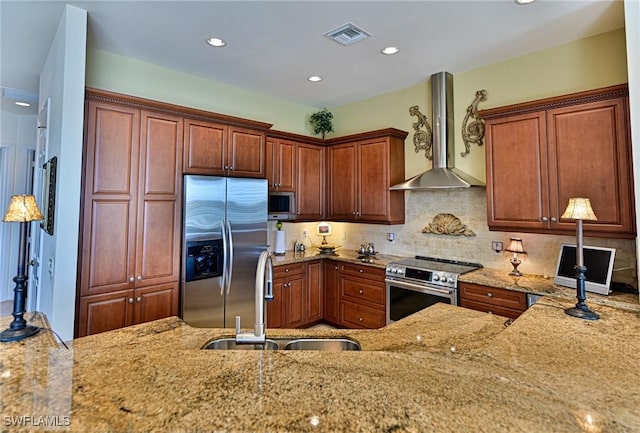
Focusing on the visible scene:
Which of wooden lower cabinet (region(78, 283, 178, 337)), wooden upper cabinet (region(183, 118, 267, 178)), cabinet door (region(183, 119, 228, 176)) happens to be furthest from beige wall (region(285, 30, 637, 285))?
wooden lower cabinet (region(78, 283, 178, 337))

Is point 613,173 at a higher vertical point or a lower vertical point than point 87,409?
higher

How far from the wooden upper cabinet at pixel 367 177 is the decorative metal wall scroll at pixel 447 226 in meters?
0.42

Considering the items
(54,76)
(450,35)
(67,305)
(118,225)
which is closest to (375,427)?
(67,305)

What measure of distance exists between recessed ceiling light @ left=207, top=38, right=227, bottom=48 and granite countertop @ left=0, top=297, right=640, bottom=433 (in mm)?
2570

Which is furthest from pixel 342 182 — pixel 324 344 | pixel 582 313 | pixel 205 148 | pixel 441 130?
pixel 324 344

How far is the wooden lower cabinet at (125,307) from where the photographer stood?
8.30 feet

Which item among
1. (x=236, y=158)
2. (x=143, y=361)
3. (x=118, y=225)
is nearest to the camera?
(x=143, y=361)

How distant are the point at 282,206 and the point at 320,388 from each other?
335 cm

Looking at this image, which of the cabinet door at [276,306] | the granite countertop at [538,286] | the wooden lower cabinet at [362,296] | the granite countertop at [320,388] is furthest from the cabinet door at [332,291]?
the granite countertop at [320,388]

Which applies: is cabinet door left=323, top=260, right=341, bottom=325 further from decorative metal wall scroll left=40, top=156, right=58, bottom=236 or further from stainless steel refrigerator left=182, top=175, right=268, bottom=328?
decorative metal wall scroll left=40, top=156, right=58, bottom=236

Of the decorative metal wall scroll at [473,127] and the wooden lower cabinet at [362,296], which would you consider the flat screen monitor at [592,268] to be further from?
the wooden lower cabinet at [362,296]

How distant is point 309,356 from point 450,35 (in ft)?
9.52

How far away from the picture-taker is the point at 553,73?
3.01m

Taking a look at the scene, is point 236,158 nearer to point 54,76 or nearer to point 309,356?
point 54,76
